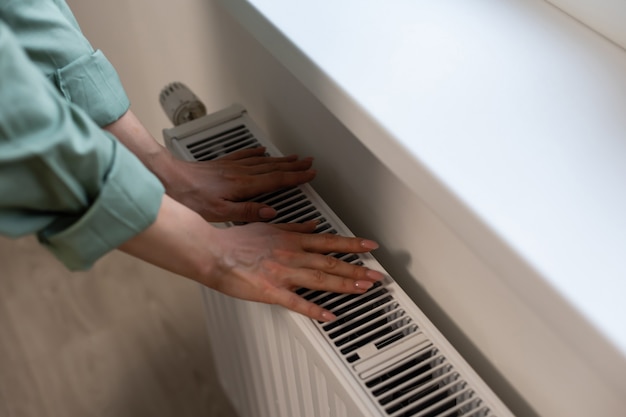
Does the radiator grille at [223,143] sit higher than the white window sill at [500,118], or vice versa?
the radiator grille at [223,143]

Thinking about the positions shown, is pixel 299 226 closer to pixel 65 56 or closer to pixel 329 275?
pixel 329 275

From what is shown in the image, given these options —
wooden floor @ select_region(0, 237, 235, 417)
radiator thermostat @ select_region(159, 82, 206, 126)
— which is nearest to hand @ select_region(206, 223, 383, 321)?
radiator thermostat @ select_region(159, 82, 206, 126)

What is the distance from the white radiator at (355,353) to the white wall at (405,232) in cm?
4

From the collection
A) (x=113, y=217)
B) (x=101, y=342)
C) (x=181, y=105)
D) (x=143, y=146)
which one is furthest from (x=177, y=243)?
(x=101, y=342)

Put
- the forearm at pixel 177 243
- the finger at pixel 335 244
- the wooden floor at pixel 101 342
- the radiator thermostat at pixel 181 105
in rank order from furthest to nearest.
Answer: the wooden floor at pixel 101 342 < the radiator thermostat at pixel 181 105 < the finger at pixel 335 244 < the forearm at pixel 177 243

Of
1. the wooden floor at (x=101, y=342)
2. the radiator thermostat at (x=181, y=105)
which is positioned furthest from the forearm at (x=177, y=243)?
the wooden floor at (x=101, y=342)

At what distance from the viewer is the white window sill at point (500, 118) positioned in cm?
46

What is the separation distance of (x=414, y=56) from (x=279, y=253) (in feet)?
0.64

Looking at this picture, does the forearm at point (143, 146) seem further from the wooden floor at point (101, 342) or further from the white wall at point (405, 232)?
the wooden floor at point (101, 342)

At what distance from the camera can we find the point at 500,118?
21.7 inches

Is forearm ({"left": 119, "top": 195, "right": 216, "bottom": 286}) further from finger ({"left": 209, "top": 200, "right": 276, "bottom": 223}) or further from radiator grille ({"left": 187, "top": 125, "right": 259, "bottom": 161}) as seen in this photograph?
radiator grille ({"left": 187, "top": 125, "right": 259, "bottom": 161})

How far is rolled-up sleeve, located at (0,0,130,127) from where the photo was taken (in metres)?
0.62

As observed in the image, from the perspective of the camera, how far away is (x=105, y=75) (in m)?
0.69

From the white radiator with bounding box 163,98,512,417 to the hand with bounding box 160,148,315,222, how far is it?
0.02 meters
